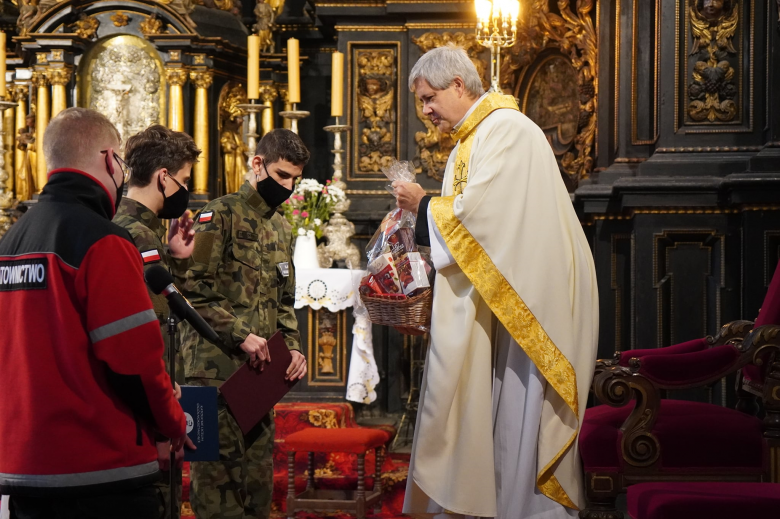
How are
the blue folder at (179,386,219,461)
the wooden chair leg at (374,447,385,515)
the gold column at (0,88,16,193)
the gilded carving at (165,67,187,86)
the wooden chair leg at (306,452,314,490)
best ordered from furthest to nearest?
1. the gold column at (0,88,16,193)
2. the gilded carving at (165,67,187,86)
3. the wooden chair leg at (306,452,314,490)
4. the wooden chair leg at (374,447,385,515)
5. the blue folder at (179,386,219,461)

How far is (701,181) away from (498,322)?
7.67ft

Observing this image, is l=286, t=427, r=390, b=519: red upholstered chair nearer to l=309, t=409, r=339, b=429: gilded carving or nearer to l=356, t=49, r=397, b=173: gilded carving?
l=309, t=409, r=339, b=429: gilded carving

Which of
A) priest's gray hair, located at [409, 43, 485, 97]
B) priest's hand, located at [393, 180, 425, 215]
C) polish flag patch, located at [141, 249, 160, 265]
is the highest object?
priest's gray hair, located at [409, 43, 485, 97]

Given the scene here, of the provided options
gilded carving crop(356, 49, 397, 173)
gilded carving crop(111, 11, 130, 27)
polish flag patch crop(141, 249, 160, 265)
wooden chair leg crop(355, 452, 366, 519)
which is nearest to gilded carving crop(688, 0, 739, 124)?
wooden chair leg crop(355, 452, 366, 519)

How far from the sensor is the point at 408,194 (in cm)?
341

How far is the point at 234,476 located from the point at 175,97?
5572mm

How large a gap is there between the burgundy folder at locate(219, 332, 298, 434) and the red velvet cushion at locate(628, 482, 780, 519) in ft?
4.56

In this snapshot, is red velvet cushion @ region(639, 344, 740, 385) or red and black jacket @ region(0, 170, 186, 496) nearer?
red and black jacket @ region(0, 170, 186, 496)

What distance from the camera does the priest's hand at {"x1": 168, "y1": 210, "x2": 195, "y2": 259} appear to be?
10.4 feet

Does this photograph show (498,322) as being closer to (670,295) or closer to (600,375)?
(600,375)

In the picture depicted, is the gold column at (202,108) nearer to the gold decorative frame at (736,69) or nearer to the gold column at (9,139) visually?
the gold column at (9,139)

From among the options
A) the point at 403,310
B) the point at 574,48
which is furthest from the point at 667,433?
the point at 574,48

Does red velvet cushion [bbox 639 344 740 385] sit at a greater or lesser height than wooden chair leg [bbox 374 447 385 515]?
greater

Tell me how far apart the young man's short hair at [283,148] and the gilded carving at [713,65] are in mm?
2750
